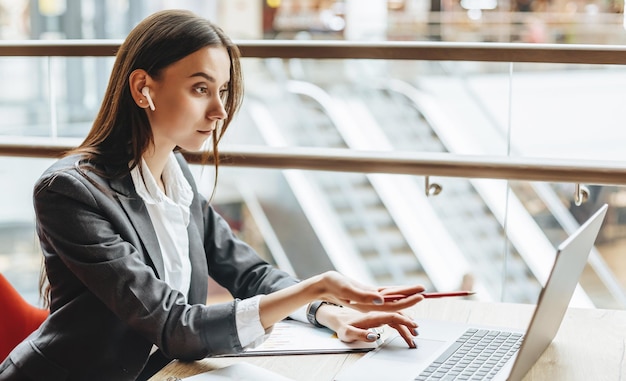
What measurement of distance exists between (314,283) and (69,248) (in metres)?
0.45

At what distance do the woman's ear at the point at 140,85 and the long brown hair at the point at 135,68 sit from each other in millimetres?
10

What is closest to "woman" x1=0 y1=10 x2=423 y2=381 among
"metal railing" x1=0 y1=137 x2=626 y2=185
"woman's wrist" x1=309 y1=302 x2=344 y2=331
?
→ "woman's wrist" x1=309 y1=302 x2=344 y2=331

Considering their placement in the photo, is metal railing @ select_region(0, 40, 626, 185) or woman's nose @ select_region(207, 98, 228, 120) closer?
woman's nose @ select_region(207, 98, 228, 120)

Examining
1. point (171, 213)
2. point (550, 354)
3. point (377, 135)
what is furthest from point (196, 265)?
point (377, 135)

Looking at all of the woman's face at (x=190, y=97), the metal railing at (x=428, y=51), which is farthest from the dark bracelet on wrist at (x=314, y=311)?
the metal railing at (x=428, y=51)

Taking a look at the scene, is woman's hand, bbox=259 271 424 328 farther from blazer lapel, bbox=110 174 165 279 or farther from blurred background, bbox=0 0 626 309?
blurred background, bbox=0 0 626 309

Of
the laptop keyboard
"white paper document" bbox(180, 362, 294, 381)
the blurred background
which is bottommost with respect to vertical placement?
the blurred background

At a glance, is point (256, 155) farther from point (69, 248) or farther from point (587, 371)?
point (587, 371)

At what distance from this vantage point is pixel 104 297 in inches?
63.4

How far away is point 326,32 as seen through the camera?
49.7ft

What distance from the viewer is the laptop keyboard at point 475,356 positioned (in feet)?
4.63

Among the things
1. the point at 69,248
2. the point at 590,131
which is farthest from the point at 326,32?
the point at 69,248

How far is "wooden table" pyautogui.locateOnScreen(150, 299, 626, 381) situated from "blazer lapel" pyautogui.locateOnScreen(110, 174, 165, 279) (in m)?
0.27

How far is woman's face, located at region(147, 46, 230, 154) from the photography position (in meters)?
1.71
